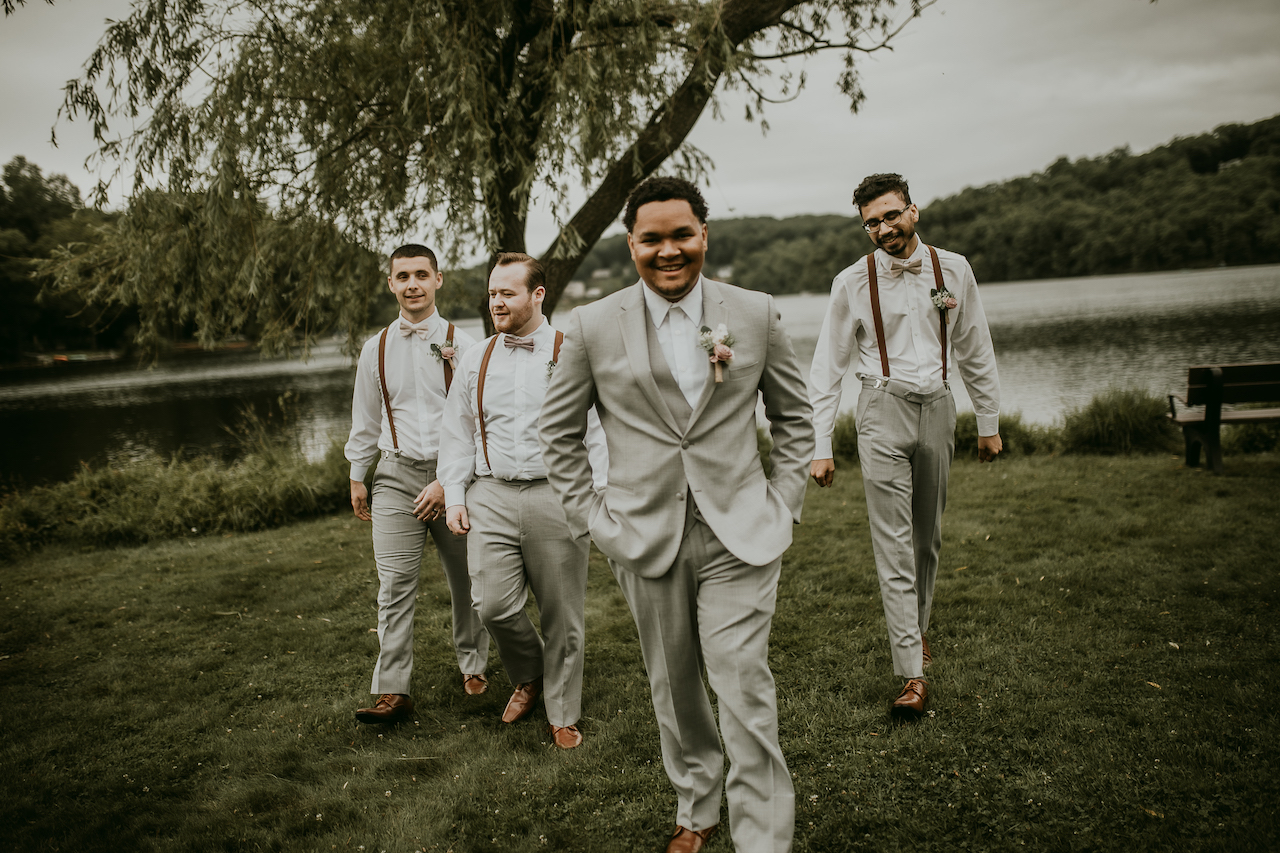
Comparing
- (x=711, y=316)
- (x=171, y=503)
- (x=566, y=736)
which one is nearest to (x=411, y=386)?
(x=566, y=736)

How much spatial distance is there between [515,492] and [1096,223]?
241ft

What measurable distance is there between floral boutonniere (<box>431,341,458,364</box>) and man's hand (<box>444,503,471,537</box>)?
3.09 ft

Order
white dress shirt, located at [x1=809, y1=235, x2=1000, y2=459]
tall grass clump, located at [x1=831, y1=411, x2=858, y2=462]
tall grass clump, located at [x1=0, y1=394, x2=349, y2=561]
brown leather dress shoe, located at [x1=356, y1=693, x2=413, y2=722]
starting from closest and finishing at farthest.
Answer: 1. white dress shirt, located at [x1=809, y1=235, x2=1000, y2=459]
2. brown leather dress shoe, located at [x1=356, y1=693, x2=413, y2=722]
3. tall grass clump, located at [x1=0, y1=394, x2=349, y2=561]
4. tall grass clump, located at [x1=831, y1=411, x2=858, y2=462]

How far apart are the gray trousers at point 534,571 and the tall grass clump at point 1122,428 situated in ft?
30.1

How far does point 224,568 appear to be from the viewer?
803 centimetres

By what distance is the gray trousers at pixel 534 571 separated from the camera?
4082 mm

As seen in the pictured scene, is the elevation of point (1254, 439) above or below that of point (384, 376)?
below

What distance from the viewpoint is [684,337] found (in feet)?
9.08

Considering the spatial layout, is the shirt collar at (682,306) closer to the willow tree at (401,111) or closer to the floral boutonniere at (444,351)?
the floral boutonniere at (444,351)

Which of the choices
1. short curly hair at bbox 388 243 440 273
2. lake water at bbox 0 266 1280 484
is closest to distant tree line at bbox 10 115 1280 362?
lake water at bbox 0 266 1280 484

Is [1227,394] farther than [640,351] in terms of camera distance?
Yes

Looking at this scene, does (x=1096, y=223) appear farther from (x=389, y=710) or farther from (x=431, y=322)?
(x=389, y=710)

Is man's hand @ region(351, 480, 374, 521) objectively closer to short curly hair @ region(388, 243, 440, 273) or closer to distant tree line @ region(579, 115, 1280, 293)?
short curly hair @ region(388, 243, 440, 273)

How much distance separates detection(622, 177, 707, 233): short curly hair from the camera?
8.76 feet
